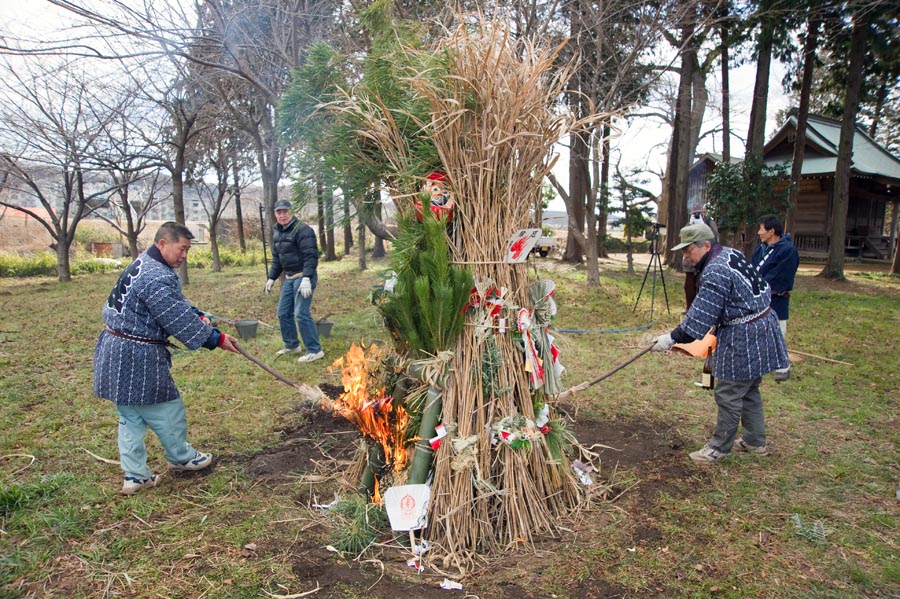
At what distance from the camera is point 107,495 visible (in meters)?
3.20

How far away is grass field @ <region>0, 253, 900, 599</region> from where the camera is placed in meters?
2.48

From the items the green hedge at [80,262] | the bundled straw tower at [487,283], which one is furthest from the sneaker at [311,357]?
the green hedge at [80,262]

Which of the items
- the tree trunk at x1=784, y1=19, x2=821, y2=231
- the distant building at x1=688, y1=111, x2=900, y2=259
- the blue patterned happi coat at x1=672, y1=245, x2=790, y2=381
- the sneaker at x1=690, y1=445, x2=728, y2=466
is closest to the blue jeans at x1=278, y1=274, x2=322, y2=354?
the blue patterned happi coat at x1=672, y1=245, x2=790, y2=381

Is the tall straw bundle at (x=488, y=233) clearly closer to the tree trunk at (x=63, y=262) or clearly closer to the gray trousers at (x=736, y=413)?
the gray trousers at (x=736, y=413)

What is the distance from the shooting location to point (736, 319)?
3.55m

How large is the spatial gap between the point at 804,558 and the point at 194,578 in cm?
290

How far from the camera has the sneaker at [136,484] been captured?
10.6ft

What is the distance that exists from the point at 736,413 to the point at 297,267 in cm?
444

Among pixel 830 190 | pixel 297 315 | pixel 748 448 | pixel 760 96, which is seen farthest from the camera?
pixel 830 190

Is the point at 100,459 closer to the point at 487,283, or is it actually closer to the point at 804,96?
the point at 487,283

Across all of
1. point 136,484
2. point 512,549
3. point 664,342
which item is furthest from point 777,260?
point 136,484

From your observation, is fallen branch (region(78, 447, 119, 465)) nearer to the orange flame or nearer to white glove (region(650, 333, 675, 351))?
the orange flame

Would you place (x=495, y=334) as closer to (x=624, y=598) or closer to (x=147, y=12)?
(x=624, y=598)

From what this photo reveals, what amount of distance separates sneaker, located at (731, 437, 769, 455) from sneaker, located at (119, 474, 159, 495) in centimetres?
390
